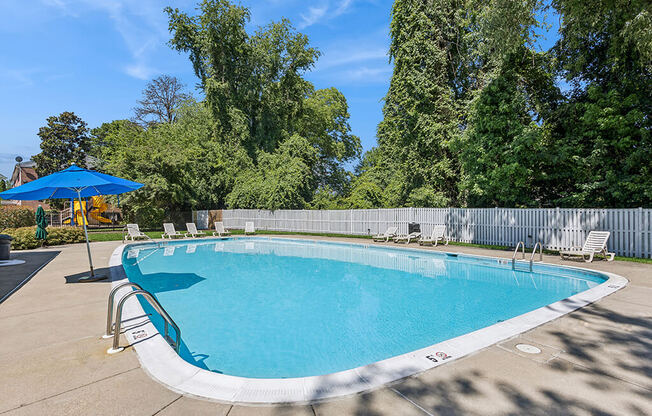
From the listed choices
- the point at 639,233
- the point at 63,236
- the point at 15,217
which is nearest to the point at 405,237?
the point at 639,233

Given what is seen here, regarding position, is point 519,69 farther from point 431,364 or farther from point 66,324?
point 66,324

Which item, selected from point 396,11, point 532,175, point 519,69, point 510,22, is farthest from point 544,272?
point 396,11

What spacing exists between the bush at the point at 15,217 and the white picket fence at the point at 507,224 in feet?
50.4

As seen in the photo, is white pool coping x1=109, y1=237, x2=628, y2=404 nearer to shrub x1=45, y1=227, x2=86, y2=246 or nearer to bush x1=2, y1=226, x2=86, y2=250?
bush x1=2, y1=226, x2=86, y2=250

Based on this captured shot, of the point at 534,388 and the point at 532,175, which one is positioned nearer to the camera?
the point at 534,388

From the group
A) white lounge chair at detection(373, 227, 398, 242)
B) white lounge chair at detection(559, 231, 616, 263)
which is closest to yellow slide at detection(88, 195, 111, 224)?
white lounge chair at detection(373, 227, 398, 242)

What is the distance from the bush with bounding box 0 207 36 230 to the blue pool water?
10.2 meters

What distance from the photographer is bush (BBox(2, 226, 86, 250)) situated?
1362 cm

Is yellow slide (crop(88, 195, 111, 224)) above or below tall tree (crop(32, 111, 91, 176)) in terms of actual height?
below

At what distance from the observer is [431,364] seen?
305 centimetres

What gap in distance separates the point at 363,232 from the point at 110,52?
15.1 m

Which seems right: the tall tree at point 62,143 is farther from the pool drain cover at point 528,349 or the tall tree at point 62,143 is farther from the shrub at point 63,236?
the pool drain cover at point 528,349

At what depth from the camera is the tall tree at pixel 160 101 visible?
36.6 meters

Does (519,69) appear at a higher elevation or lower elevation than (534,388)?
higher
